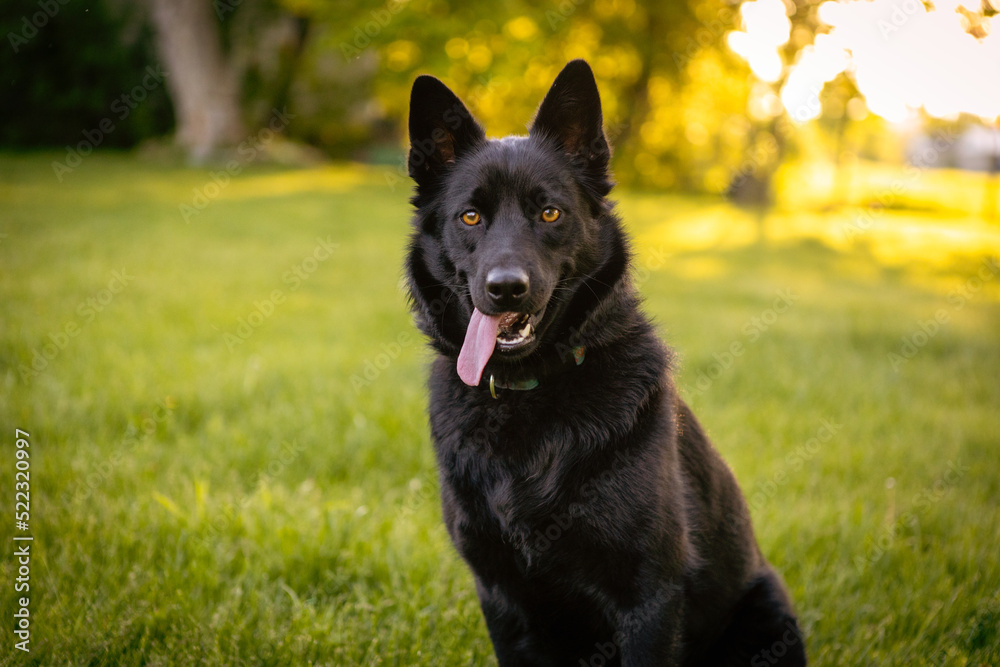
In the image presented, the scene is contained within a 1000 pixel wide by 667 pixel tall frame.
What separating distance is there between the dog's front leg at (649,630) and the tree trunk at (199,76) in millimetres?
21018

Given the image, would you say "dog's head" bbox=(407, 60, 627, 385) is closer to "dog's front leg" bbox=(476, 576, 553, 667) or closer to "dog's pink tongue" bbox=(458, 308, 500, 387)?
"dog's pink tongue" bbox=(458, 308, 500, 387)

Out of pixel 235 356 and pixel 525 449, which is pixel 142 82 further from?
pixel 525 449

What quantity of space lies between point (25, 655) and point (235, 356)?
303 cm

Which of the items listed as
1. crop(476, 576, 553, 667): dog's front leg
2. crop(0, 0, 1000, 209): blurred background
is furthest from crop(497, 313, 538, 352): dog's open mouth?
crop(0, 0, 1000, 209): blurred background

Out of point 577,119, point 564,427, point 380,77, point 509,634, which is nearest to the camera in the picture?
point 564,427

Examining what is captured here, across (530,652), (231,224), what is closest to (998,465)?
(530,652)

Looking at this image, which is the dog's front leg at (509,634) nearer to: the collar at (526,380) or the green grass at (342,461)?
the green grass at (342,461)

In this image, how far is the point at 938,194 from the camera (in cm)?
3094

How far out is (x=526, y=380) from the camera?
2.09m

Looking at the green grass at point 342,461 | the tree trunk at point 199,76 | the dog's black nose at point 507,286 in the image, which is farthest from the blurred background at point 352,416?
the tree trunk at point 199,76

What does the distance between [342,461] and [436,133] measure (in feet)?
6.60

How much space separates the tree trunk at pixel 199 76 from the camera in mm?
19609

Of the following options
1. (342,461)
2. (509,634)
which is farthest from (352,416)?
(509,634)

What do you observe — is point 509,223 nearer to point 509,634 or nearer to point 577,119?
point 577,119
